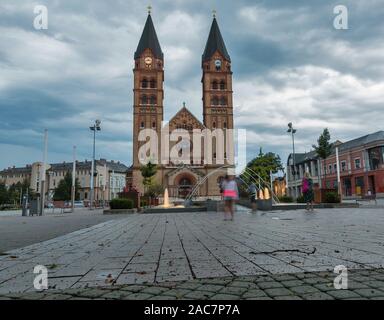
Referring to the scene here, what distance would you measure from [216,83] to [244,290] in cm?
6540

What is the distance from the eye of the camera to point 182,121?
6256cm

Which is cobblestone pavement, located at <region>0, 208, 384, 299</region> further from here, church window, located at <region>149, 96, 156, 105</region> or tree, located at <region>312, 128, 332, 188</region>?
church window, located at <region>149, 96, 156, 105</region>

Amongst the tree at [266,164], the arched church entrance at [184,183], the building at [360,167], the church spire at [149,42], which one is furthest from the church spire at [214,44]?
the building at [360,167]

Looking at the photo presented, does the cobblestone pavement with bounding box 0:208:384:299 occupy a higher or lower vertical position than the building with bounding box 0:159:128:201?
lower

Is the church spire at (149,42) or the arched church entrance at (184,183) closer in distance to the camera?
the arched church entrance at (184,183)

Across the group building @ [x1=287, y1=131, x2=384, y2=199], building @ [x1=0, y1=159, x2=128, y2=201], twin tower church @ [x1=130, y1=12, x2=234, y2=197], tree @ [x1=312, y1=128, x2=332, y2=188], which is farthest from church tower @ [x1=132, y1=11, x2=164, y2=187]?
building @ [x1=0, y1=159, x2=128, y2=201]

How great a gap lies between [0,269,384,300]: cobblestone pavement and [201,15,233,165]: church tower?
60914mm

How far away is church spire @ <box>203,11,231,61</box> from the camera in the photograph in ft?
219

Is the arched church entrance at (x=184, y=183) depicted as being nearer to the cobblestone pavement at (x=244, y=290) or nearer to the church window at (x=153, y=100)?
the church window at (x=153, y=100)

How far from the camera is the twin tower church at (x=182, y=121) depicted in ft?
195

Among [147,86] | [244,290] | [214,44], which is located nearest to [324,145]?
[244,290]

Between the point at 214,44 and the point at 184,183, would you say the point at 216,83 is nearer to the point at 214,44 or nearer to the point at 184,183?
the point at 214,44

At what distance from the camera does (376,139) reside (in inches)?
1961

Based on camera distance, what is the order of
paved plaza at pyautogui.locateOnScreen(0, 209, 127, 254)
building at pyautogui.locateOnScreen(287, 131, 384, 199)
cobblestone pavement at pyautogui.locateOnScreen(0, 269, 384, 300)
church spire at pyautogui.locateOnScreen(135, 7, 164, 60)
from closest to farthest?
cobblestone pavement at pyautogui.locateOnScreen(0, 269, 384, 300), paved plaza at pyautogui.locateOnScreen(0, 209, 127, 254), building at pyautogui.locateOnScreen(287, 131, 384, 199), church spire at pyautogui.locateOnScreen(135, 7, 164, 60)
